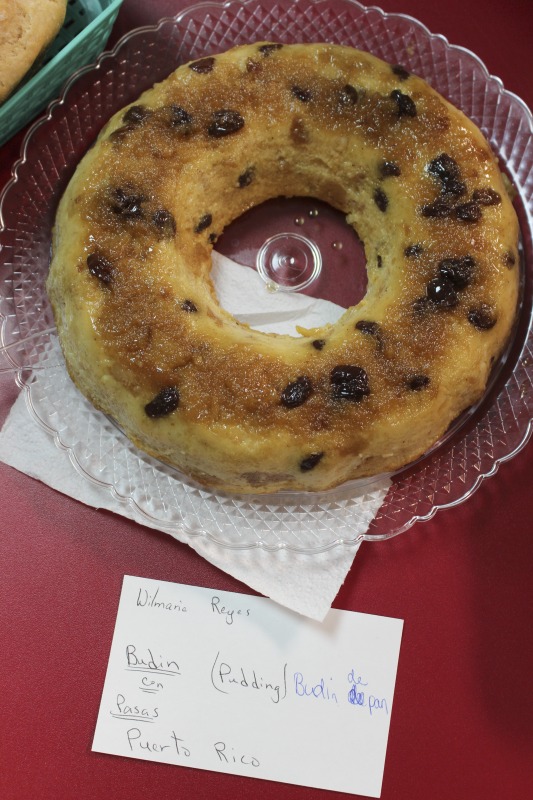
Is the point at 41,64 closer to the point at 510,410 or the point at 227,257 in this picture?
the point at 227,257

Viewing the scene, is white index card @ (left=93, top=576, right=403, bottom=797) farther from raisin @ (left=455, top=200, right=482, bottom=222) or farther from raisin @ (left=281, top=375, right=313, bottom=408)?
raisin @ (left=455, top=200, right=482, bottom=222)

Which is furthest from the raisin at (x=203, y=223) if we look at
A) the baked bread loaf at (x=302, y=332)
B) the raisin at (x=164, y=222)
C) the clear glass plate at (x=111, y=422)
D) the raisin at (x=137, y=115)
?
the clear glass plate at (x=111, y=422)

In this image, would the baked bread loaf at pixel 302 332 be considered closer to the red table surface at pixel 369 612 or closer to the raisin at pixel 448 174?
the raisin at pixel 448 174

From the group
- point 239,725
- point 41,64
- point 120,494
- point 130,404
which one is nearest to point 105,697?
point 239,725

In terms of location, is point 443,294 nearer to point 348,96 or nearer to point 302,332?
point 302,332

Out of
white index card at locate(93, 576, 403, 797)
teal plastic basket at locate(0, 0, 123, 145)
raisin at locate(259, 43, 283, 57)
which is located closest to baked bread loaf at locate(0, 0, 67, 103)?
teal plastic basket at locate(0, 0, 123, 145)
